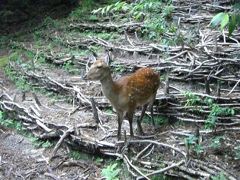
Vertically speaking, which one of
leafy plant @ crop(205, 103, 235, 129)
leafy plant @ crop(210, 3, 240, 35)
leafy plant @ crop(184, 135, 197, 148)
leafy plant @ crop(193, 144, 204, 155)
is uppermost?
leafy plant @ crop(210, 3, 240, 35)

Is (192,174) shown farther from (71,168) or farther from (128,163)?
(71,168)

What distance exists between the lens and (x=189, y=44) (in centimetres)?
912

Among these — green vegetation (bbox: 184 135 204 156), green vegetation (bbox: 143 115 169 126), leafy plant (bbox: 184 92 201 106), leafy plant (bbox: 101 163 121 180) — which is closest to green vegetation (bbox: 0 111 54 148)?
green vegetation (bbox: 143 115 169 126)

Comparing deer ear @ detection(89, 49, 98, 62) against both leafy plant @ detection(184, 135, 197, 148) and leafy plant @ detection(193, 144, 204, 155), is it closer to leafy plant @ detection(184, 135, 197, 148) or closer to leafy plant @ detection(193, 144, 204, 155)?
leafy plant @ detection(184, 135, 197, 148)

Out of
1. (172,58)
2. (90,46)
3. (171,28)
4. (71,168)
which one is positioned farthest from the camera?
(90,46)

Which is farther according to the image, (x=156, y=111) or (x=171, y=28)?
(x=171, y=28)

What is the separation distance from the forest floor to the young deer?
33 centimetres

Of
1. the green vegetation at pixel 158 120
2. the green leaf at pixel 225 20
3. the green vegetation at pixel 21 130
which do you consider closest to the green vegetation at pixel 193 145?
the green vegetation at pixel 158 120

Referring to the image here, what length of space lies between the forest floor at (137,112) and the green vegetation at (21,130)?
2 cm

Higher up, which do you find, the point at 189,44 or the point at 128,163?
the point at 189,44

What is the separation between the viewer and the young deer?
6148 mm

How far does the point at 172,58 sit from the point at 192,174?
368cm

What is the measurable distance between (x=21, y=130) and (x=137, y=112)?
205 centimetres

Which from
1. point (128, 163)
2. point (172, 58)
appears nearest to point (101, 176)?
point (128, 163)
